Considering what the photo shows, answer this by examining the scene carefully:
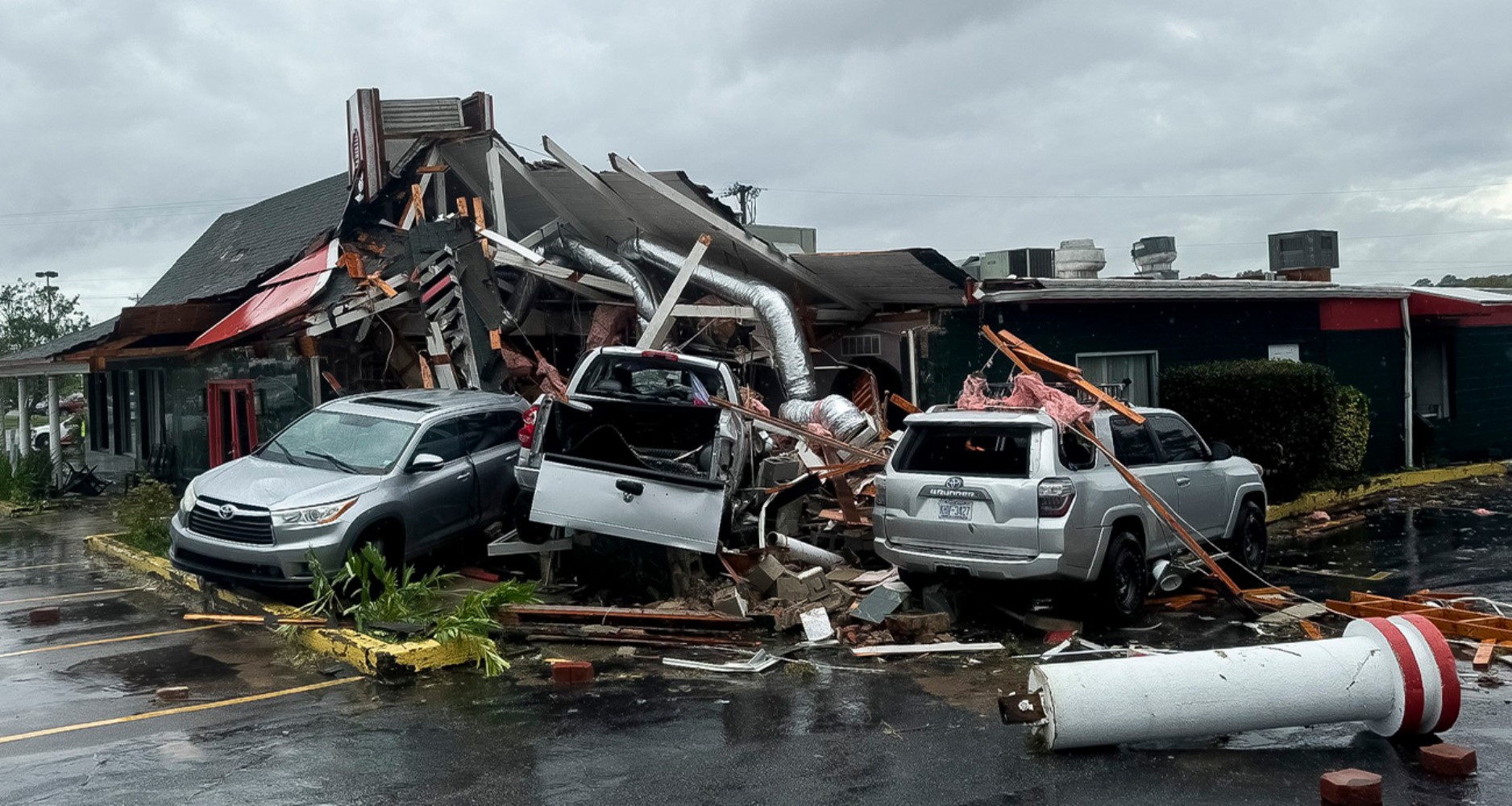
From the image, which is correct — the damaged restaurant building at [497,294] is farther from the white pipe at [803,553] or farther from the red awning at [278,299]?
the white pipe at [803,553]

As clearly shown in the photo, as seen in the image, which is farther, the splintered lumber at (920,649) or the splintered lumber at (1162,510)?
Answer: the splintered lumber at (1162,510)

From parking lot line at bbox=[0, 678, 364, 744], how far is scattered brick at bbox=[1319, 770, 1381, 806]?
20.3 feet

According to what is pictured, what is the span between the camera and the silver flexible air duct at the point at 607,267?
48.5 feet

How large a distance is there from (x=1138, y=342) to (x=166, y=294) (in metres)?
17.6

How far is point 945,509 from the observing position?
9602 millimetres

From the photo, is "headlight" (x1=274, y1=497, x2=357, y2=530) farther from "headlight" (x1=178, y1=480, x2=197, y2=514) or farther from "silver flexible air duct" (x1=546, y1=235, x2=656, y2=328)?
"silver flexible air duct" (x1=546, y1=235, x2=656, y2=328)

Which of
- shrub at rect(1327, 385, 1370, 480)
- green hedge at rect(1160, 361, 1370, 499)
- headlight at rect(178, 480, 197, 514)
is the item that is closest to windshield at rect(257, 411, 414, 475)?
headlight at rect(178, 480, 197, 514)

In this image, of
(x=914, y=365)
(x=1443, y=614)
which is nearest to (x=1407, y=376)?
(x=914, y=365)

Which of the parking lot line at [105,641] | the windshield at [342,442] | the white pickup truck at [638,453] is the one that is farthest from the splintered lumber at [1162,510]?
the parking lot line at [105,641]

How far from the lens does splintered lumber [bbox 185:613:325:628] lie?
968cm

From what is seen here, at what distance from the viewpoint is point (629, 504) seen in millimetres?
10203

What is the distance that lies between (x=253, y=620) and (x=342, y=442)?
207 cm

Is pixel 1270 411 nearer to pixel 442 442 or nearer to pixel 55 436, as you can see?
pixel 442 442

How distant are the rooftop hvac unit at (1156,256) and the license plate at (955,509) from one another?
14.2 m
